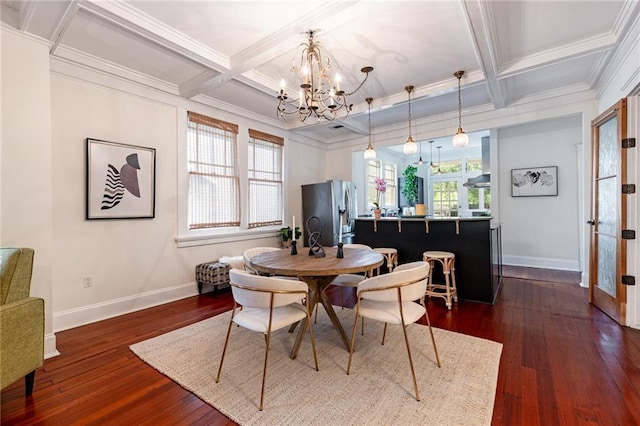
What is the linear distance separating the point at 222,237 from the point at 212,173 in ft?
3.06

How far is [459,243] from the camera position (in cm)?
365

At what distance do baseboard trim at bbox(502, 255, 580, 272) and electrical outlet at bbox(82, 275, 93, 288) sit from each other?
6566mm

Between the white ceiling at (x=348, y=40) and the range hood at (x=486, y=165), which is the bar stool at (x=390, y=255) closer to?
the white ceiling at (x=348, y=40)

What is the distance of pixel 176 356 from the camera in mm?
2268

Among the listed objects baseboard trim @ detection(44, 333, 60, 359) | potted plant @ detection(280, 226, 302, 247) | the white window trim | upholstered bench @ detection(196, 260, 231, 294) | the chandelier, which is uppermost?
the chandelier

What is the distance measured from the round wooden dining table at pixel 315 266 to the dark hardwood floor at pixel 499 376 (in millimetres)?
825

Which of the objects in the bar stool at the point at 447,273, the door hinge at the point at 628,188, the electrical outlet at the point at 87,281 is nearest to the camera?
the door hinge at the point at 628,188

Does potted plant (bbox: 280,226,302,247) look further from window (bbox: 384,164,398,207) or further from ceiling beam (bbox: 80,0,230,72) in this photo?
window (bbox: 384,164,398,207)

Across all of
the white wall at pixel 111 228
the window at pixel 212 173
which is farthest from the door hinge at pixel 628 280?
the white wall at pixel 111 228

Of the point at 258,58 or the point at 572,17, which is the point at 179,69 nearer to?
the point at 258,58

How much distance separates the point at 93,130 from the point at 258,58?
1862 mm

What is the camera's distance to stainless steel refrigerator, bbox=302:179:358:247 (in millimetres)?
5293

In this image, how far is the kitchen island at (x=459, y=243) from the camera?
11.4 feet

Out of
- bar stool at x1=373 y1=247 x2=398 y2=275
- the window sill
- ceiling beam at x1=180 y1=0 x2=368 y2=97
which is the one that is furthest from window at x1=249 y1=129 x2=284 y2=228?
bar stool at x1=373 y1=247 x2=398 y2=275
